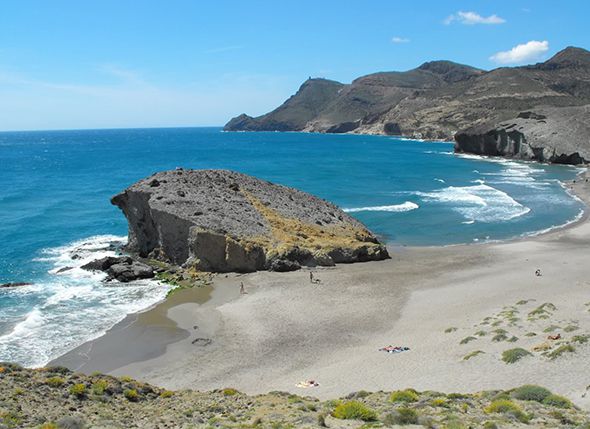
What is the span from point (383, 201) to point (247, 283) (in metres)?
37.6

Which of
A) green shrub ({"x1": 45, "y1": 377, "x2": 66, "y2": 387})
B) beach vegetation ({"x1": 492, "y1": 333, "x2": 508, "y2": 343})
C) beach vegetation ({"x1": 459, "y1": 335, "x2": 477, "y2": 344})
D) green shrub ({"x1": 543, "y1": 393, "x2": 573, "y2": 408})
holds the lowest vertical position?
beach vegetation ({"x1": 459, "y1": 335, "x2": 477, "y2": 344})

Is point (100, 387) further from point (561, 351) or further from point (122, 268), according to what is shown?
point (122, 268)

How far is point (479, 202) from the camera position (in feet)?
225

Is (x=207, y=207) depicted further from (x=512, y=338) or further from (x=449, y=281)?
(x=512, y=338)

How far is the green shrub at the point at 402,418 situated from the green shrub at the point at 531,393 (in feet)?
14.4

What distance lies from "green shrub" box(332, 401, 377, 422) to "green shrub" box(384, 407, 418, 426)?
53 centimetres

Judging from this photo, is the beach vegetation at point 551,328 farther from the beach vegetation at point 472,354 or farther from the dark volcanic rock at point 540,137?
the dark volcanic rock at point 540,137

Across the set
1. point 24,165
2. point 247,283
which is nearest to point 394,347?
point 247,283

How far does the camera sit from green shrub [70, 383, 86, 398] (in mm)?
16766

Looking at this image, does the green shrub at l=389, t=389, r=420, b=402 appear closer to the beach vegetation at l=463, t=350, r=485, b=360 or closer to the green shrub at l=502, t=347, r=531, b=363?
the beach vegetation at l=463, t=350, r=485, b=360

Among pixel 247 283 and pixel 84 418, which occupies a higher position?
pixel 84 418

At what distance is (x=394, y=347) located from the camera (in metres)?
25.0

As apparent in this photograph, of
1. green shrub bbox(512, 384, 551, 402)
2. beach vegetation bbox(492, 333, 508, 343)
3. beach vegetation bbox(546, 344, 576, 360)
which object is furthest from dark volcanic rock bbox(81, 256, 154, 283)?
green shrub bbox(512, 384, 551, 402)

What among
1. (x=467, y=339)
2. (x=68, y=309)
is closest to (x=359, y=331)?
(x=467, y=339)
